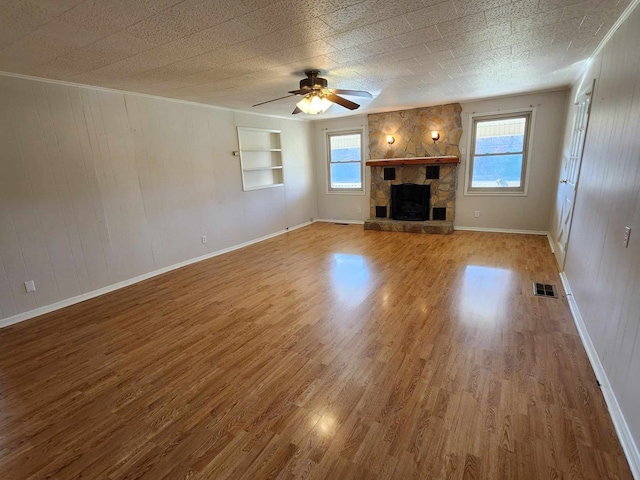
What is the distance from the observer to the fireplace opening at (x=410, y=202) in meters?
6.55

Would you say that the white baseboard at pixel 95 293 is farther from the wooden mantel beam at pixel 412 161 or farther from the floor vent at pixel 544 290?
the floor vent at pixel 544 290

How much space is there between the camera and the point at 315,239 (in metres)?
6.22

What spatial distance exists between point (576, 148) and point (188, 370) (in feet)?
15.5

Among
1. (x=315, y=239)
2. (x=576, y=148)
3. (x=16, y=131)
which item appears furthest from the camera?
(x=315, y=239)

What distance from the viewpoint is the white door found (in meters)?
3.37

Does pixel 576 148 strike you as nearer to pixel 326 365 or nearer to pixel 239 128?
pixel 326 365

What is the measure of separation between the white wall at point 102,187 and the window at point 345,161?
8.12 ft

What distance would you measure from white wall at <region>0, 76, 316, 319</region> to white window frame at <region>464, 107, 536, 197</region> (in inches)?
171

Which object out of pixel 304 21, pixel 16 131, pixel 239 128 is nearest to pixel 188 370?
pixel 304 21

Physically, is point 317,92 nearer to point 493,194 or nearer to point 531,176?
point 493,194

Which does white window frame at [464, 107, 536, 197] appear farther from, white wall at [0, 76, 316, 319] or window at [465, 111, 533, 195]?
white wall at [0, 76, 316, 319]

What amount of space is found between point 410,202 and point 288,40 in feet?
15.8

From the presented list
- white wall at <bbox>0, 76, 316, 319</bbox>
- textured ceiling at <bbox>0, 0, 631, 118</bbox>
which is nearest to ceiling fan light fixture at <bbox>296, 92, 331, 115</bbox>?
textured ceiling at <bbox>0, 0, 631, 118</bbox>

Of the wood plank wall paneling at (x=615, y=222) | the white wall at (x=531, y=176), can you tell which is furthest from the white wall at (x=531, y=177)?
the wood plank wall paneling at (x=615, y=222)
